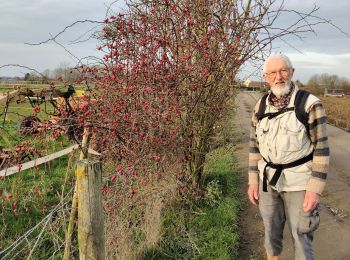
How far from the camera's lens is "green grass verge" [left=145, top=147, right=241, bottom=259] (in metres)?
4.45

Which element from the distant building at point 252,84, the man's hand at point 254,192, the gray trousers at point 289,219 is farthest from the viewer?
the distant building at point 252,84

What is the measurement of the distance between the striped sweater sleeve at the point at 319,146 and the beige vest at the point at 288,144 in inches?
2.5

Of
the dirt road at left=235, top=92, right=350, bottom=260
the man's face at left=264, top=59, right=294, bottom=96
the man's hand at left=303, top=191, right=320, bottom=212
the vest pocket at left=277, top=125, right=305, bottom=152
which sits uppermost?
the man's face at left=264, top=59, right=294, bottom=96

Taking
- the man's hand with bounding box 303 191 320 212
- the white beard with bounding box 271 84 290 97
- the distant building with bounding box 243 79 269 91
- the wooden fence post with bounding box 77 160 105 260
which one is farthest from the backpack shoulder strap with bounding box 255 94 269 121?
the distant building with bounding box 243 79 269 91

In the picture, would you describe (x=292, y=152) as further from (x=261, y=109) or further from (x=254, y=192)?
(x=254, y=192)

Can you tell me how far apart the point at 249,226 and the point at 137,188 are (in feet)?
6.37

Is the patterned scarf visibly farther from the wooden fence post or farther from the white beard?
the wooden fence post

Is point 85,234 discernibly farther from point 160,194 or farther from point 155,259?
point 160,194

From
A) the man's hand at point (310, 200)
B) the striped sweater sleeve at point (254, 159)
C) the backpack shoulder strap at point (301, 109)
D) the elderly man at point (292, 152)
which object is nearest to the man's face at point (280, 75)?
the elderly man at point (292, 152)

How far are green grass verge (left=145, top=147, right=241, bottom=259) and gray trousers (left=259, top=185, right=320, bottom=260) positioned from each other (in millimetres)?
1038

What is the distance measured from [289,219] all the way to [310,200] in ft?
1.02

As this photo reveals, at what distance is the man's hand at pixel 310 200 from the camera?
3.01m

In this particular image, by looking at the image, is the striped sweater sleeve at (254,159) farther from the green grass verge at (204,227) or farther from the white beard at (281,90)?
the green grass verge at (204,227)

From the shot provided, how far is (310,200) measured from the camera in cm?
302
